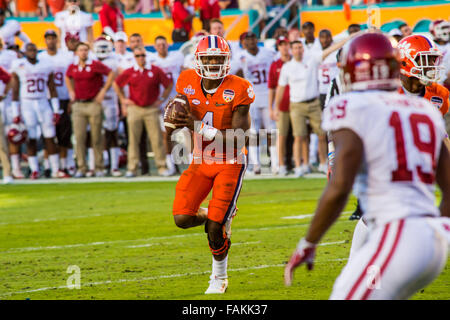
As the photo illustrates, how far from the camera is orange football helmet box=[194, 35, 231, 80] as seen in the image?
5984 mm

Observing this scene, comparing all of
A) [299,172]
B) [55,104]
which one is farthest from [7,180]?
[299,172]

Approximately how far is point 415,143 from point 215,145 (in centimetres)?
279

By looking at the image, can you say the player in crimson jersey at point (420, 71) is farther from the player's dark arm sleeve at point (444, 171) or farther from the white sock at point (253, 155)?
the white sock at point (253, 155)

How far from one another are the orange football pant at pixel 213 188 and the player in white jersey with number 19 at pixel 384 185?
2440mm

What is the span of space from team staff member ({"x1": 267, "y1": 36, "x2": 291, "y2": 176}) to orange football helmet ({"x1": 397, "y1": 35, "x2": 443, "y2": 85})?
7.02 metres

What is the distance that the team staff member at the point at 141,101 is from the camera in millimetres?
12672

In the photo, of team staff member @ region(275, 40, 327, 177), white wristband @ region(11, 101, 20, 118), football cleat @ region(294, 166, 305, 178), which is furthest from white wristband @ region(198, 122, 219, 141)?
white wristband @ region(11, 101, 20, 118)

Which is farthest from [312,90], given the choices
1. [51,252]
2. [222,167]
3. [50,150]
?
[222,167]

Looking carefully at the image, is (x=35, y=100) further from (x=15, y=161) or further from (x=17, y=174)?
(x=17, y=174)

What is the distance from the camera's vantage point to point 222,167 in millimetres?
5949

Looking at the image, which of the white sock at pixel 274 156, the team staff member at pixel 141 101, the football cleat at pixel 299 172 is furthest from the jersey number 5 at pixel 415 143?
the white sock at pixel 274 156

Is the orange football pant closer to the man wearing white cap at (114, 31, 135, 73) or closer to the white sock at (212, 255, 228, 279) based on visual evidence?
the white sock at (212, 255, 228, 279)

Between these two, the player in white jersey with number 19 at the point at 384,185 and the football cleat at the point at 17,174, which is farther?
the football cleat at the point at 17,174
